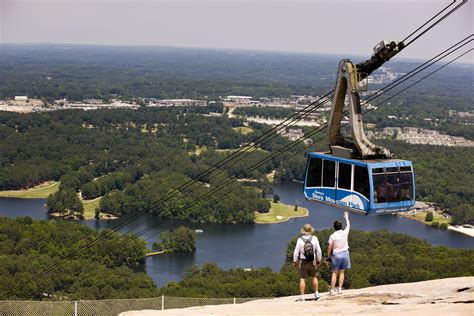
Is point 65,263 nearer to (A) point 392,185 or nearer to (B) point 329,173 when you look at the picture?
(B) point 329,173

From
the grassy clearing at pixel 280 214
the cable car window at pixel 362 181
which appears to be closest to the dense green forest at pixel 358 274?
the cable car window at pixel 362 181

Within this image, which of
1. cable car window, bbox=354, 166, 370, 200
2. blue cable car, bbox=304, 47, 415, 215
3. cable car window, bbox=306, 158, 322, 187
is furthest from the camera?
cable car window, bbox=306, 158, 322, 187

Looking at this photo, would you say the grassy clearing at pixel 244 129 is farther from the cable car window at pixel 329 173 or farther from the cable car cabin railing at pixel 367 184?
the cable car cabin railing at pixel 367 184

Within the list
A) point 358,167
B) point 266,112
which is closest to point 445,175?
point 266,112

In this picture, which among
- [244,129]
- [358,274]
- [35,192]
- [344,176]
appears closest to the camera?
[344,176]

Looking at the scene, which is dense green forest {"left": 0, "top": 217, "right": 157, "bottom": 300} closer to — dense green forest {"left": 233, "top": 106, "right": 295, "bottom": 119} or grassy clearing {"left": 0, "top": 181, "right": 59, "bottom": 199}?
grassy clearing {"left": 0, "top": 181, "right": 59, "bottom": 199}

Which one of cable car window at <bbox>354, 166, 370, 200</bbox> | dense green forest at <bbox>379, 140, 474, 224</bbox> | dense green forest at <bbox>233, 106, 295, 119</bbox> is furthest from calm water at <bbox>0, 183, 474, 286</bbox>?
dense green forest at <bbox>233, 106, 295, 119</bbox>
